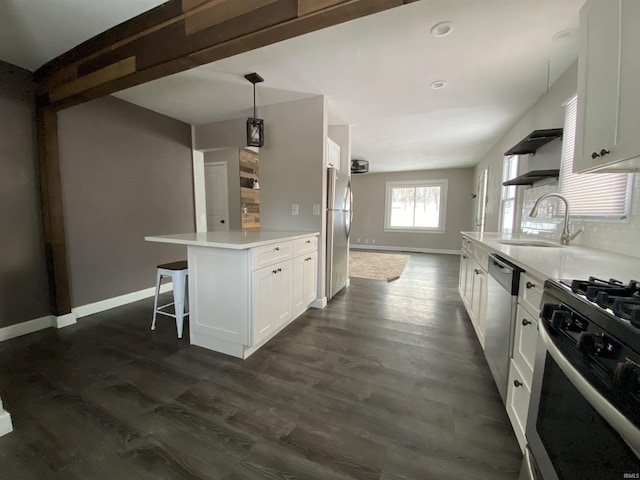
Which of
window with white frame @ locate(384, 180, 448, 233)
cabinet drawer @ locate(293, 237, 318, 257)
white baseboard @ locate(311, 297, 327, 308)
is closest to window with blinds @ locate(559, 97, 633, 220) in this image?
cabinet drawer @ locate(293, 237, 318, 257)

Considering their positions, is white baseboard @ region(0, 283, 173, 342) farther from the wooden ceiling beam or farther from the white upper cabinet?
the white upper cabinet

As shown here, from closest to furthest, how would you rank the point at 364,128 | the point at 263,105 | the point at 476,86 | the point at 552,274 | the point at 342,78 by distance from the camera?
the point at 552,274, the point at 342,78, the point at 476,86, the point at 263,105, the point at 364,128

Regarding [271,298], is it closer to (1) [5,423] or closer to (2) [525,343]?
(1) [5,423]

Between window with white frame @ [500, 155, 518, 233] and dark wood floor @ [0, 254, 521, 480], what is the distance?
7.16ft

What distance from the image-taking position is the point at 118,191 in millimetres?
3008

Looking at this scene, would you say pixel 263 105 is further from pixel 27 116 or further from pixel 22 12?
pixel 27 116

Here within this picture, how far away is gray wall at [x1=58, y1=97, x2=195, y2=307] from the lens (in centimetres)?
268

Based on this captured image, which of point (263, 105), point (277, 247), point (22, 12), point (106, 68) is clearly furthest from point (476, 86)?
point (22, 12)

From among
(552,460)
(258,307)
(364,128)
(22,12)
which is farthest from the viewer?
(364,128)

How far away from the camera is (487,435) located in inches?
52.0

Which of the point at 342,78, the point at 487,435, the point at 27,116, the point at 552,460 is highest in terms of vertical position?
the point at 342,78

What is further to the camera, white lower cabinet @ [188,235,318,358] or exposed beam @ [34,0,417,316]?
white lower cabinet @ [188,235,318,358]

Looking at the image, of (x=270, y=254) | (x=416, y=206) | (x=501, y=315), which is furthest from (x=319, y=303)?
(x=416, y=206)

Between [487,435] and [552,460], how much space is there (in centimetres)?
67
